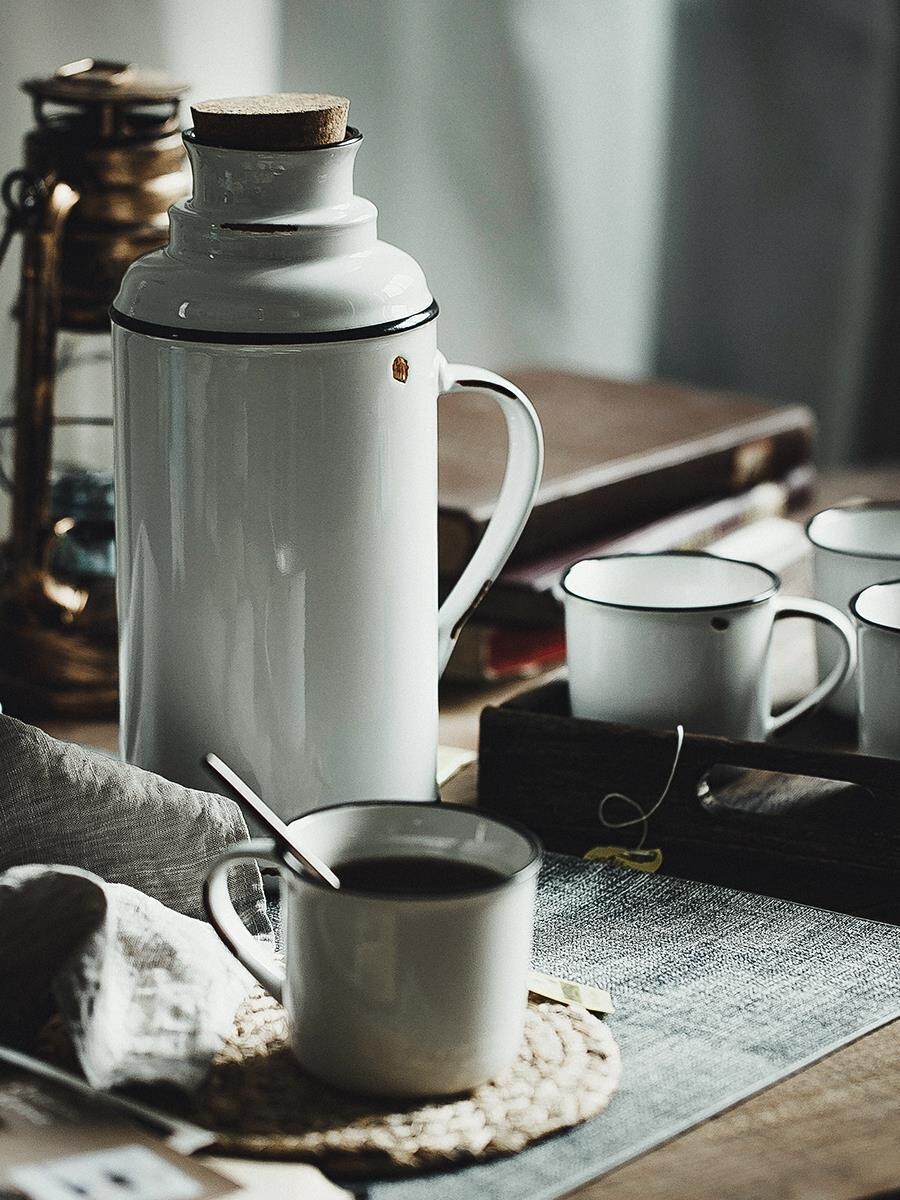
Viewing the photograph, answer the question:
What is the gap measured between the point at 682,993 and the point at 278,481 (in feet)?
0.77

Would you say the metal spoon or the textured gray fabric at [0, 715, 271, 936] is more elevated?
the metal spoon

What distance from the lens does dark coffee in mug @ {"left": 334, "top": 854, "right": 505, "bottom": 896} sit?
1.74 ft

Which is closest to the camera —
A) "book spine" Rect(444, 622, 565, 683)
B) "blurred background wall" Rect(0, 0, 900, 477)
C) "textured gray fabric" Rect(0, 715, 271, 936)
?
"textured gray fabric" Rect(0, 715, 271, 936)

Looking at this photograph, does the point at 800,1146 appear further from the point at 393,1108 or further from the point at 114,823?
the point at 114,823

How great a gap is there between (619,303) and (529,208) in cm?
20

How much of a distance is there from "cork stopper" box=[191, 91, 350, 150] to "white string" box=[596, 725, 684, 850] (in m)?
0.28

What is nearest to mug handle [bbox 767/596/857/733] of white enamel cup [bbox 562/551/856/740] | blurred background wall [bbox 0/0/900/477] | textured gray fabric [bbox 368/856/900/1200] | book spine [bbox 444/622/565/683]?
white enamel cup [bbox 562/551/856/740]

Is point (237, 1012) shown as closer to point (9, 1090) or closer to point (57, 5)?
point (9, 1090)

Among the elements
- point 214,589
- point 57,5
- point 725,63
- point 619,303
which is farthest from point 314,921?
point 725,63

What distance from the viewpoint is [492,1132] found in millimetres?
494

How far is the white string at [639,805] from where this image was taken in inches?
27.6

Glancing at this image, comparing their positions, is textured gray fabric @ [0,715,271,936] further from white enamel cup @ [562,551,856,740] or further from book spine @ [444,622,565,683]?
book spine @ [444,622,565,683]

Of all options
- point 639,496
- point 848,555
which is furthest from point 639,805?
point 639,496

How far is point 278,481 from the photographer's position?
0.62 meters
